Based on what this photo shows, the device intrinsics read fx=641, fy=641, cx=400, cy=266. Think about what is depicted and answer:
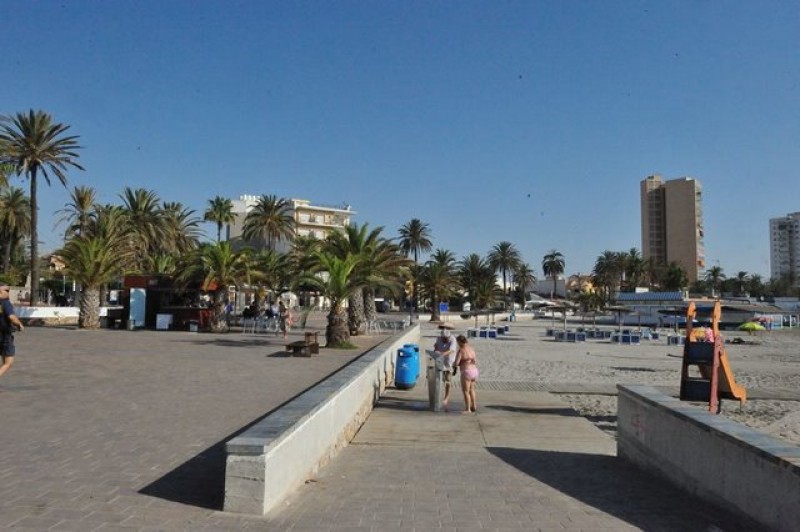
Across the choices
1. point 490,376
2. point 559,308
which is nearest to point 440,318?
point 559,308

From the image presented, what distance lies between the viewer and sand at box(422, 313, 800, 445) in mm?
12086

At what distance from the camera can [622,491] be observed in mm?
5922

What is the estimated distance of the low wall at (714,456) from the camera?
4125 mm

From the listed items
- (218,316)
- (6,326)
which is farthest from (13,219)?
(6,326)

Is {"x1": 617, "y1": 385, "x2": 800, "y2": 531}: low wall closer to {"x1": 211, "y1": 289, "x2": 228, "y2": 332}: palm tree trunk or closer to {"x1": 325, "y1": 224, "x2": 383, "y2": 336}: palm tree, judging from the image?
{"x1": 325, "y1": 224, "x2": 383, "y2": 336}: palm tree

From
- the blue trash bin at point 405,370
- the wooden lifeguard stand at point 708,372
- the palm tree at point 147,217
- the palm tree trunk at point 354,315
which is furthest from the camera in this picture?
the palm tree at point 147,217

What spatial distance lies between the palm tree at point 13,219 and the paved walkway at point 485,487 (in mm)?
55962

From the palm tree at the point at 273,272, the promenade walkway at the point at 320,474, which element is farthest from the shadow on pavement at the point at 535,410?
the palm tree at the point at 273,272

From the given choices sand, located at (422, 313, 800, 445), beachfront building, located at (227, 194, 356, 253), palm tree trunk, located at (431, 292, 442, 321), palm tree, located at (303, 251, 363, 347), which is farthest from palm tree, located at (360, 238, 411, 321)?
beachfront building, located at (227, 194, 356, 253)

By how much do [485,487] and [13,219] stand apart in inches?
2337

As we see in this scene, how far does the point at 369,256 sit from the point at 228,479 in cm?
2131

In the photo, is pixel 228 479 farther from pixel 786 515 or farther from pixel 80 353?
pixel 80 353

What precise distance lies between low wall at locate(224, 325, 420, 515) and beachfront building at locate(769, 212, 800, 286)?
656 ft

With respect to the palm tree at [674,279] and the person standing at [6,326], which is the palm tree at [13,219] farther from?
the palm tree at [674,279]
